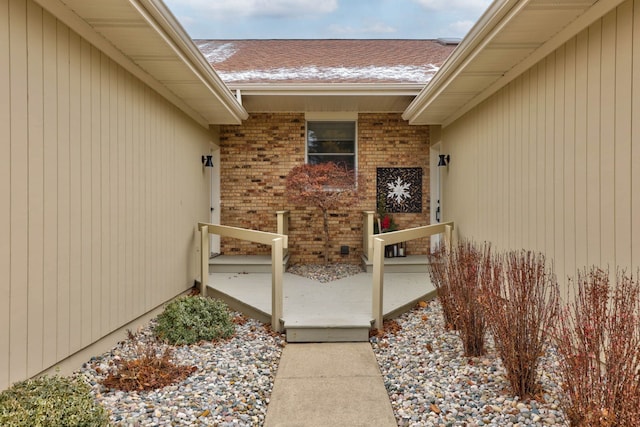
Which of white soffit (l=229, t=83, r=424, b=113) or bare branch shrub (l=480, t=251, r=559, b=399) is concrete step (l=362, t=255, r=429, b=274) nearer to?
white soffit (l=229, t=83, r=424, b=113)

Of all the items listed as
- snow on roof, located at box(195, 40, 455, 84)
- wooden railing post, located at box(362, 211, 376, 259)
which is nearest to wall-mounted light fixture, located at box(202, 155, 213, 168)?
snow on roof, located at box(195, 40, 455, 84)

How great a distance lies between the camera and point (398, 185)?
8.16 metres

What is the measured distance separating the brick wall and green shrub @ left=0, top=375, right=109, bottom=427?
5.74 metres

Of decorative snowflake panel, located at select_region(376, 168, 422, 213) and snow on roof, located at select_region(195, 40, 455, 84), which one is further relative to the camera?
decorative snowflake panel, located at select_region(376, 168, 422, 213)

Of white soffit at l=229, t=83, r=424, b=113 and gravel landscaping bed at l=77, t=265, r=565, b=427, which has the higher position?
white soffit at l=229, t=83, r=424, b=113

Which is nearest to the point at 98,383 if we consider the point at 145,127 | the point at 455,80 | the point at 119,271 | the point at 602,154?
the point at 119,271

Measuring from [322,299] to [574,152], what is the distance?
10.6ft

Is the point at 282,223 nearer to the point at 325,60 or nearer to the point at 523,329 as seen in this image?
the point at 325,60

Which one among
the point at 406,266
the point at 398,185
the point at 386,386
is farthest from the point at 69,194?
the point at 398,185

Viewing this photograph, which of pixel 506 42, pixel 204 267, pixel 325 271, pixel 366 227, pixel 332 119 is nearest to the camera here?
pixel 506 42

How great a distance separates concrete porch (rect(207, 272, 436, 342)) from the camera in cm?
425

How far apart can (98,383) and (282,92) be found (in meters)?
5.06

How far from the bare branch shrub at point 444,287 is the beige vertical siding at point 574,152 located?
35.8 inches

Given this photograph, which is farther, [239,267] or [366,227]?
[366,227]
